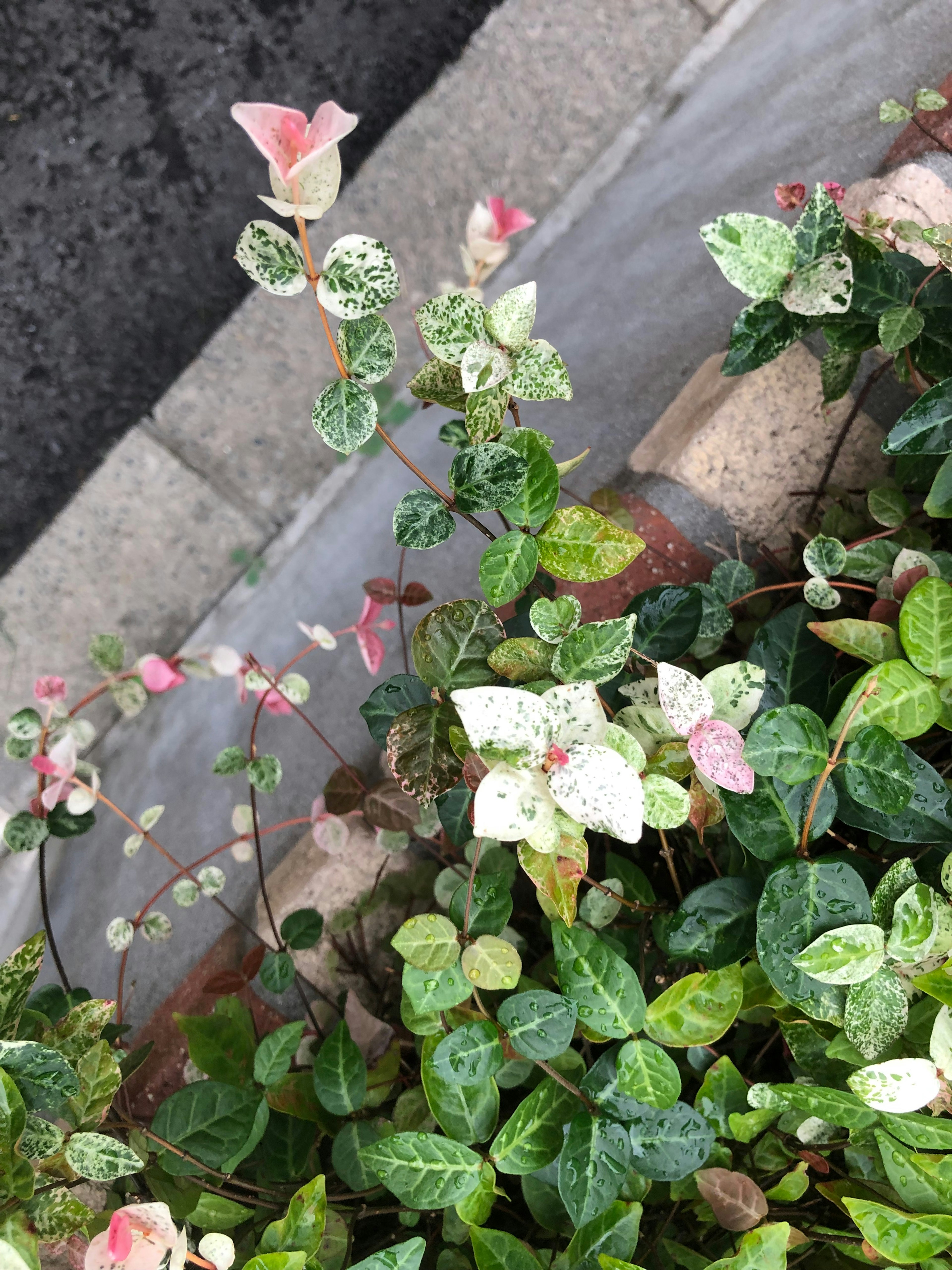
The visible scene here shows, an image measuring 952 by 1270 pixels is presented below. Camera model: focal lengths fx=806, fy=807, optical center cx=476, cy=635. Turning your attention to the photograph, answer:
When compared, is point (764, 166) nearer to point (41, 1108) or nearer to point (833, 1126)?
point (833, 1126)

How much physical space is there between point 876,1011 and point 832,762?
8.0 inches

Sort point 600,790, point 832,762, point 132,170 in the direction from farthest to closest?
point 132,170 → point 832,762 → point 600,790

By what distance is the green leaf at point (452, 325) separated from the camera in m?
0.63

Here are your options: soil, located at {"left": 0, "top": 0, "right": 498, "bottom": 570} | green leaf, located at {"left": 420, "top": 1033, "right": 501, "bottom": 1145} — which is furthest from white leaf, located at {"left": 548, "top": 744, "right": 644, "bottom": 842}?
soil, located at {"left": 0, "top": 0, "right": 498, "bottom": 570}

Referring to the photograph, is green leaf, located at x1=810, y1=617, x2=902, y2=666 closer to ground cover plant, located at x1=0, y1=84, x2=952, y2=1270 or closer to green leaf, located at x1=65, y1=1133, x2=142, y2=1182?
ground cover plant, located at x1=0, y1=84, x2=952, y2=1270

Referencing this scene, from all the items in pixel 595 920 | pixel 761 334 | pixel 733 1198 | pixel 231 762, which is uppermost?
pixel 761 334

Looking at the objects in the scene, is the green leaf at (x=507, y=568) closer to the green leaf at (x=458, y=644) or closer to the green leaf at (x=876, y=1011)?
the green leaf at (x=458, y=644)

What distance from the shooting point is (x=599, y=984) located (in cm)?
71

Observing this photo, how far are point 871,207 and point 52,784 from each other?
1260 mm

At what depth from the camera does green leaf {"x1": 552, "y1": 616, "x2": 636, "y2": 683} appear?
1.95ft

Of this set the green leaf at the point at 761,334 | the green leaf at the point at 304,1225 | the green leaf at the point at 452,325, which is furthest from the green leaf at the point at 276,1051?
the green leaf at the point at 761,334

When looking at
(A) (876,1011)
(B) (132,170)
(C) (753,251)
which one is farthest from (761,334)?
(B) (132,170)

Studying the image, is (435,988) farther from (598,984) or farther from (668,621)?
(668,621)

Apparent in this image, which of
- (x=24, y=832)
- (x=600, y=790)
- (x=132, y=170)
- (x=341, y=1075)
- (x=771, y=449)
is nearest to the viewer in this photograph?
(x=600, y=790)
